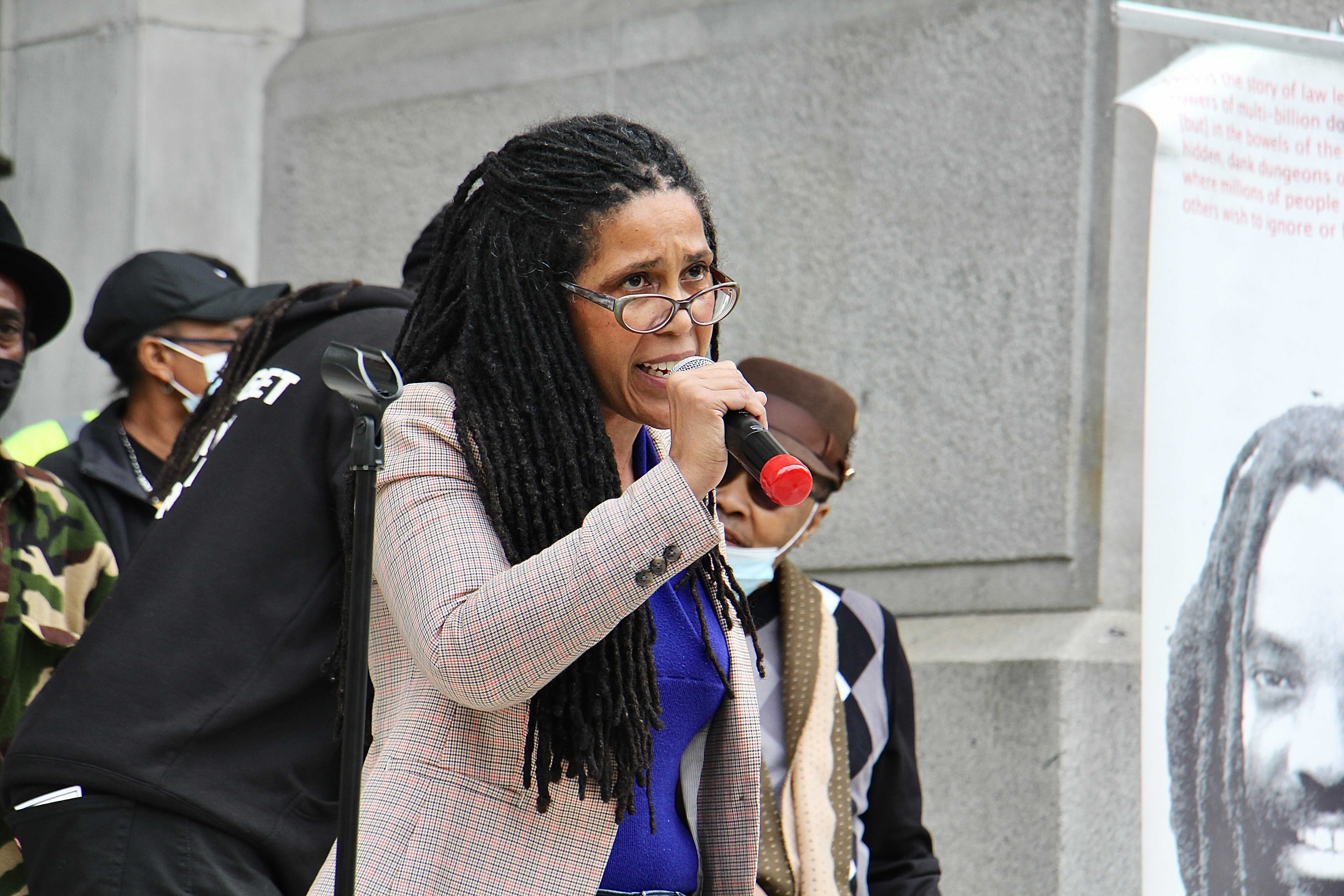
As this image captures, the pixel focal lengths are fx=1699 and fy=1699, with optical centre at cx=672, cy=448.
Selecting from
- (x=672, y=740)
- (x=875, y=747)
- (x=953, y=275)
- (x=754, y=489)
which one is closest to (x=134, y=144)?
(x=953, y=275)

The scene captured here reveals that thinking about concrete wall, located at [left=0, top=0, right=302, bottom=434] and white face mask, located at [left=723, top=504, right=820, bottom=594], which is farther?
concrete wall, located at [left=0, top=0, right=302, bottom=434]

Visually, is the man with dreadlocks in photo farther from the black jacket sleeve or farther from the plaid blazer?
the plaid blazer

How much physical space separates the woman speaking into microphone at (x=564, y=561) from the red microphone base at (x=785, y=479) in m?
0.07

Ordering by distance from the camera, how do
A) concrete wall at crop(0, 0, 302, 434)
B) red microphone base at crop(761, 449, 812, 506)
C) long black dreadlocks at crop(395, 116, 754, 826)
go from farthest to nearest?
concrete wall at crop(0, 0, 302, 434)
long black dreadlocks at crop(395, 116, 754, 826)
red microphone base at crop(761, 449, 812, 506)

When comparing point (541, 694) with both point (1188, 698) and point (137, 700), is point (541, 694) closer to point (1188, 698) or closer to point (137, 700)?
point (137, 700)

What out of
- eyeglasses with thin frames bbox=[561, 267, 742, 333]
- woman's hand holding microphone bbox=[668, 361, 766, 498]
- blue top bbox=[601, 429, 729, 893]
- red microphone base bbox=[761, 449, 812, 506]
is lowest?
blue top bbox=[601, 429, 729, 893]

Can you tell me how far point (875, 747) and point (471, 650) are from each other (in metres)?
1.71

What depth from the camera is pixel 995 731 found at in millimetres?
4234

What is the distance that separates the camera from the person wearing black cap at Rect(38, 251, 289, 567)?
A: 431cm

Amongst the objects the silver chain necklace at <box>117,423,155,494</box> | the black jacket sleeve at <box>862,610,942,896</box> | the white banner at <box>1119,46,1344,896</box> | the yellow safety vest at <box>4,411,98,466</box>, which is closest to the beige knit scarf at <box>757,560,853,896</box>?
the black jacket sleeve at <box>862,610,942,896</box>

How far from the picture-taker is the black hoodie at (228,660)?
90.4 inches

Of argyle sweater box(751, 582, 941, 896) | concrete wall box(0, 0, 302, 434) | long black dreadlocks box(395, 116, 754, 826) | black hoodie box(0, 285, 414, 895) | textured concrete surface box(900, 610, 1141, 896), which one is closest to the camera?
long black dreadlocks box(395, 116, 754, 826)

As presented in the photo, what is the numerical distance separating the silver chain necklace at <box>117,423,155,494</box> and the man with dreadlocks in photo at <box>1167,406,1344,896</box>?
2.35 metres

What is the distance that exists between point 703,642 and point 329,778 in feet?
2.33
